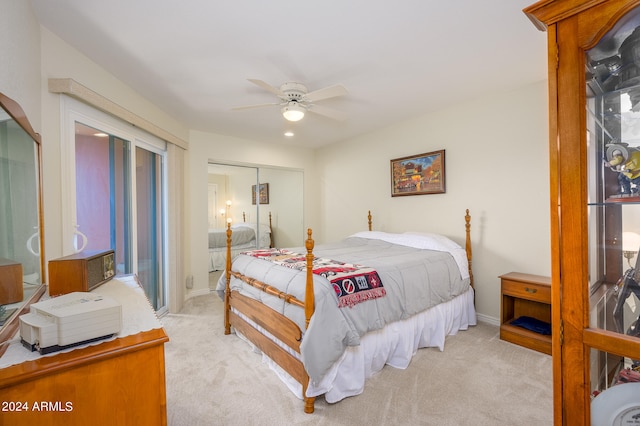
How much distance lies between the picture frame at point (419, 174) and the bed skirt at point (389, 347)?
134 centimetres

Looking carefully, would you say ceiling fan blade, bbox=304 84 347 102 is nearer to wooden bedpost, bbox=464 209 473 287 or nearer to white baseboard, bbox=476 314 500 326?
wooden bedpost, bbox=464 209 473 287

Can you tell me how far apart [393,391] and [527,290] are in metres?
1.64

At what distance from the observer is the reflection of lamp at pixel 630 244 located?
89cm

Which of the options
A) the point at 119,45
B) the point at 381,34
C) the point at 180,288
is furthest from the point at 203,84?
the point at 180,288

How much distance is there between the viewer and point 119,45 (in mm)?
2092

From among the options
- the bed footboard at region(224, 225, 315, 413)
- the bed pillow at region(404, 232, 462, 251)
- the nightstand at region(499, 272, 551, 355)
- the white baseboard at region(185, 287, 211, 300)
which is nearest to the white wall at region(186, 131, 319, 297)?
the white baseboard at region(185, 287, 211, 300)

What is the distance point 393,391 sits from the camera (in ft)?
6.59

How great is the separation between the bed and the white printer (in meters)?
1.10

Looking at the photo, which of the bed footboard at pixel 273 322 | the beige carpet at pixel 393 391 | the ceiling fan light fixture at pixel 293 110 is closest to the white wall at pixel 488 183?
the beige carpet at pixel 393 391

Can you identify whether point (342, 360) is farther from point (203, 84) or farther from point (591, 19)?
point (203, 84)

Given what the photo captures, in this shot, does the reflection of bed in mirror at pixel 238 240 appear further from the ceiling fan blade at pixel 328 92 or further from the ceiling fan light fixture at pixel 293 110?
the ceiling fan blade at pixel 328 92

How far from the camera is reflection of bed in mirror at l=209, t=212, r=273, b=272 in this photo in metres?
4.60

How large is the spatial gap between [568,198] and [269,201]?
4.65 metres

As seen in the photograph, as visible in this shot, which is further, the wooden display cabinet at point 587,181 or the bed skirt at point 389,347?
the bed skirt at point 389,347
